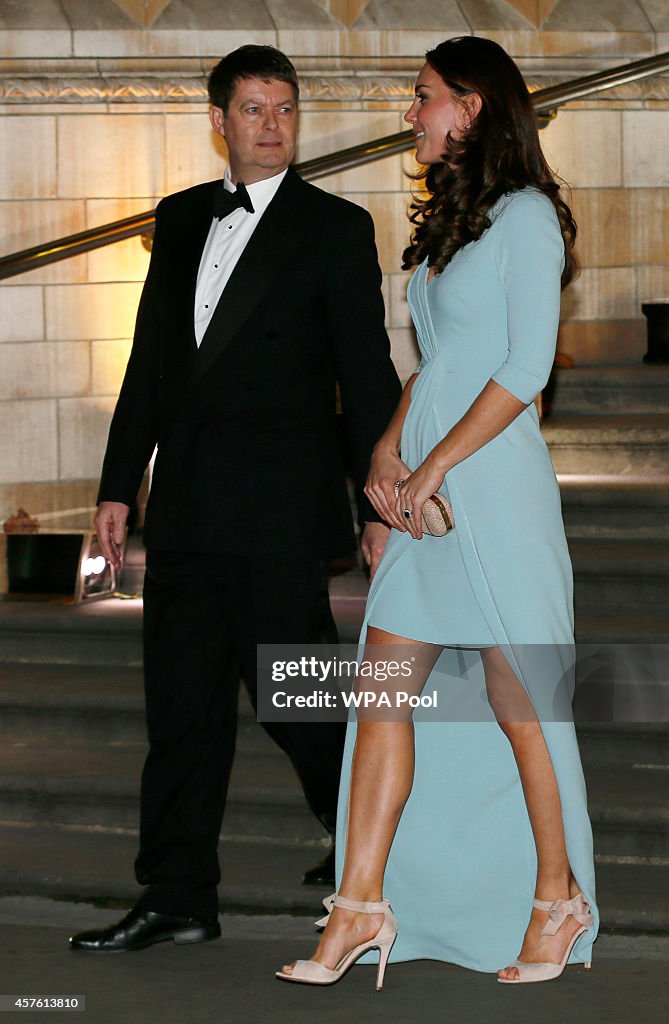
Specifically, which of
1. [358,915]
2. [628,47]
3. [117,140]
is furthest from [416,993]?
[628,47]

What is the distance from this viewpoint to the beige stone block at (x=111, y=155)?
827 centimetres

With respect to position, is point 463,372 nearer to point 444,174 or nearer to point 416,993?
point 444,174

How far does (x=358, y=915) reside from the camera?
3725mm

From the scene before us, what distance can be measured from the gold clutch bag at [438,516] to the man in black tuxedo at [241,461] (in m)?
0.38

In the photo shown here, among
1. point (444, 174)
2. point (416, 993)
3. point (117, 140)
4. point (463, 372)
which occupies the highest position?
point (117, 140)

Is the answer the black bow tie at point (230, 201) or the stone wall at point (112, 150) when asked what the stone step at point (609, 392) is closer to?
the stone wall at point (112, 150)

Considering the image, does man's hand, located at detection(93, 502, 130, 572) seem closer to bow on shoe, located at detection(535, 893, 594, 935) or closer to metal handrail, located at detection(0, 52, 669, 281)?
bow on shoe, located at detection(535, 893, 594, 935)

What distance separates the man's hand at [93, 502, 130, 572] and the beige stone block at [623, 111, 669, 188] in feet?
17.0

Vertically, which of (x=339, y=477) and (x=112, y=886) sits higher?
(x=339, y=477)

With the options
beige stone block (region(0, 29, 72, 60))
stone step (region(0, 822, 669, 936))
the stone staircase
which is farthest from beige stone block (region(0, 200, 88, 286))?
→ stone step (region(0, 822, 669, 936))

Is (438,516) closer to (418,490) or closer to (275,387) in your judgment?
(418,490)

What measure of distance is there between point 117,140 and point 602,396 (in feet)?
8.67

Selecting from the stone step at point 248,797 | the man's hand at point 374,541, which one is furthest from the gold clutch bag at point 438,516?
the stone step at point 248,797

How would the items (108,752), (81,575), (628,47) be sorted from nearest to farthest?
(108,752) → (81,575) → (628,47)
